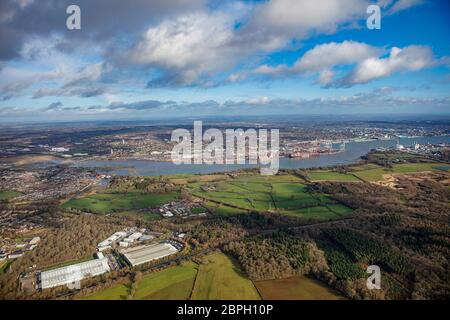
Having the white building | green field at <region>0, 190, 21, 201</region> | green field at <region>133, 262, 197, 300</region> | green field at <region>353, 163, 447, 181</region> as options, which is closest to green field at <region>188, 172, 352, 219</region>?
green field at <region>353, 163, 447, 181</region>

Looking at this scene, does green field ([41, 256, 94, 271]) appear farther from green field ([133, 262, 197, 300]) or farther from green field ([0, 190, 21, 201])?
green field ([0, 190, 21, 201])

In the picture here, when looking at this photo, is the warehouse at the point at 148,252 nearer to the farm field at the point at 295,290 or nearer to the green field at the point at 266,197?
the farm field at the point at 295,290

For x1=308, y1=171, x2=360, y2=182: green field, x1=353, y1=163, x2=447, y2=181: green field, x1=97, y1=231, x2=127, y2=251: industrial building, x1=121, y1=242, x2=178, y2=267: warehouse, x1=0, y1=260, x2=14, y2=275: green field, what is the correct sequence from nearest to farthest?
x1=0, y1=260, x2=14, y2=275: green field
x1=121, y1=242, x2=178, y2=267: warehouse
x1=97, y1=231, x2=127, y2=251: industrial building
x1=308, y1=171, x2=360, y2=182: green field
x1=353, y1=163, x2=447, y2=181: green field

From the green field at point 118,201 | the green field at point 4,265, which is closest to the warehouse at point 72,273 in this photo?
the green field at point 4,265

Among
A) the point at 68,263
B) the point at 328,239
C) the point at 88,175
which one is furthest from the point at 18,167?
the point at 328,239

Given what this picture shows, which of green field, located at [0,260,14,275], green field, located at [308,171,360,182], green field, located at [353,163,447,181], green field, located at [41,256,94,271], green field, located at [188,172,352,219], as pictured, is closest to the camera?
green field, located at [0,260,14,275]

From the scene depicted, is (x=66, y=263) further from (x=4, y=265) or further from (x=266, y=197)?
(x=266, y=197)

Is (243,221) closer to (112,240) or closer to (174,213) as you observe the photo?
(174,213)
